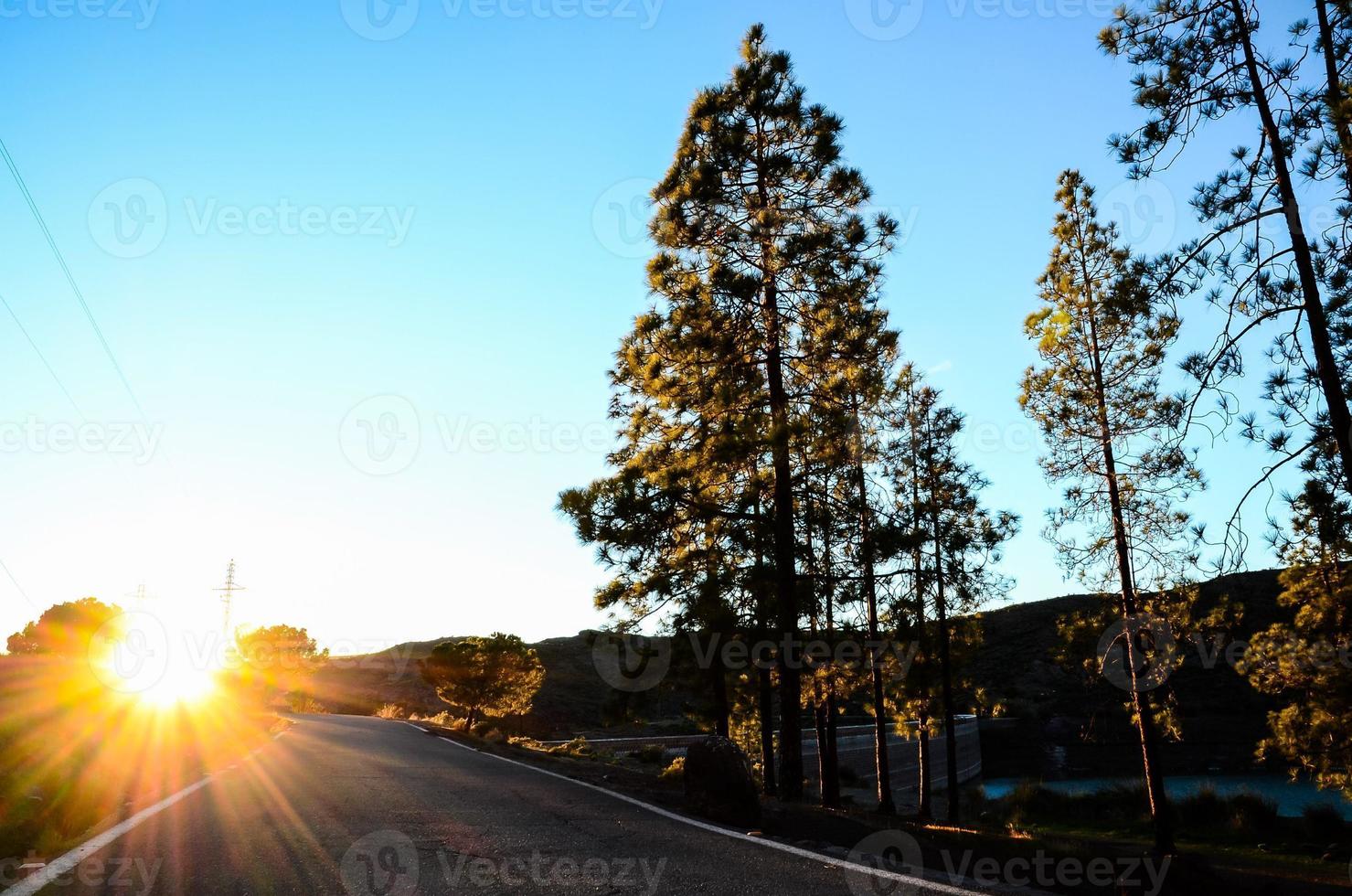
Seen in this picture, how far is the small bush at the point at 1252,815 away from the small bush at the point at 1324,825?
1.25 metres

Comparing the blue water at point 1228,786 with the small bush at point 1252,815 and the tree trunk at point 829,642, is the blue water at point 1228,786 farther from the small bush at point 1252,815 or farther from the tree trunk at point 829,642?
the tree trunk at point 829,642

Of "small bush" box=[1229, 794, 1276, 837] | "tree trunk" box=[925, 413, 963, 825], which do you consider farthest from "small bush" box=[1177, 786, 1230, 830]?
"tree trunk" box=[925, 413, 963, 825]

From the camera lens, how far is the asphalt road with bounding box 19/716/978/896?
5180mm

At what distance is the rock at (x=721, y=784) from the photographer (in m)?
8.39

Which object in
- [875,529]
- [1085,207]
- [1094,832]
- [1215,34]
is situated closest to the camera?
[1215,34]

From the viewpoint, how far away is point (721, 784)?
869 centimetres

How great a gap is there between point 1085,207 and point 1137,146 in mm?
11749

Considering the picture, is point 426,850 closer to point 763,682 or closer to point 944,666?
point 763,682

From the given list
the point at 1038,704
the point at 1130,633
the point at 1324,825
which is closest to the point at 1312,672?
the point at 1130,633

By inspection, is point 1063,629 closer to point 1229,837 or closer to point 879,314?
point 879,314

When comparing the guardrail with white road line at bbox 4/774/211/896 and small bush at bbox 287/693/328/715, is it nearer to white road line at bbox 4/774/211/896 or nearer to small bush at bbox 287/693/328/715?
white road line at bbox 4/774/211/896

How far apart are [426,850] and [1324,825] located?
26.5 meters

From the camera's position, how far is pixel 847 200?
17.2 metres

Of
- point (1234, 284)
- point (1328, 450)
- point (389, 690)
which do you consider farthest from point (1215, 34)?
point (389, 690)
